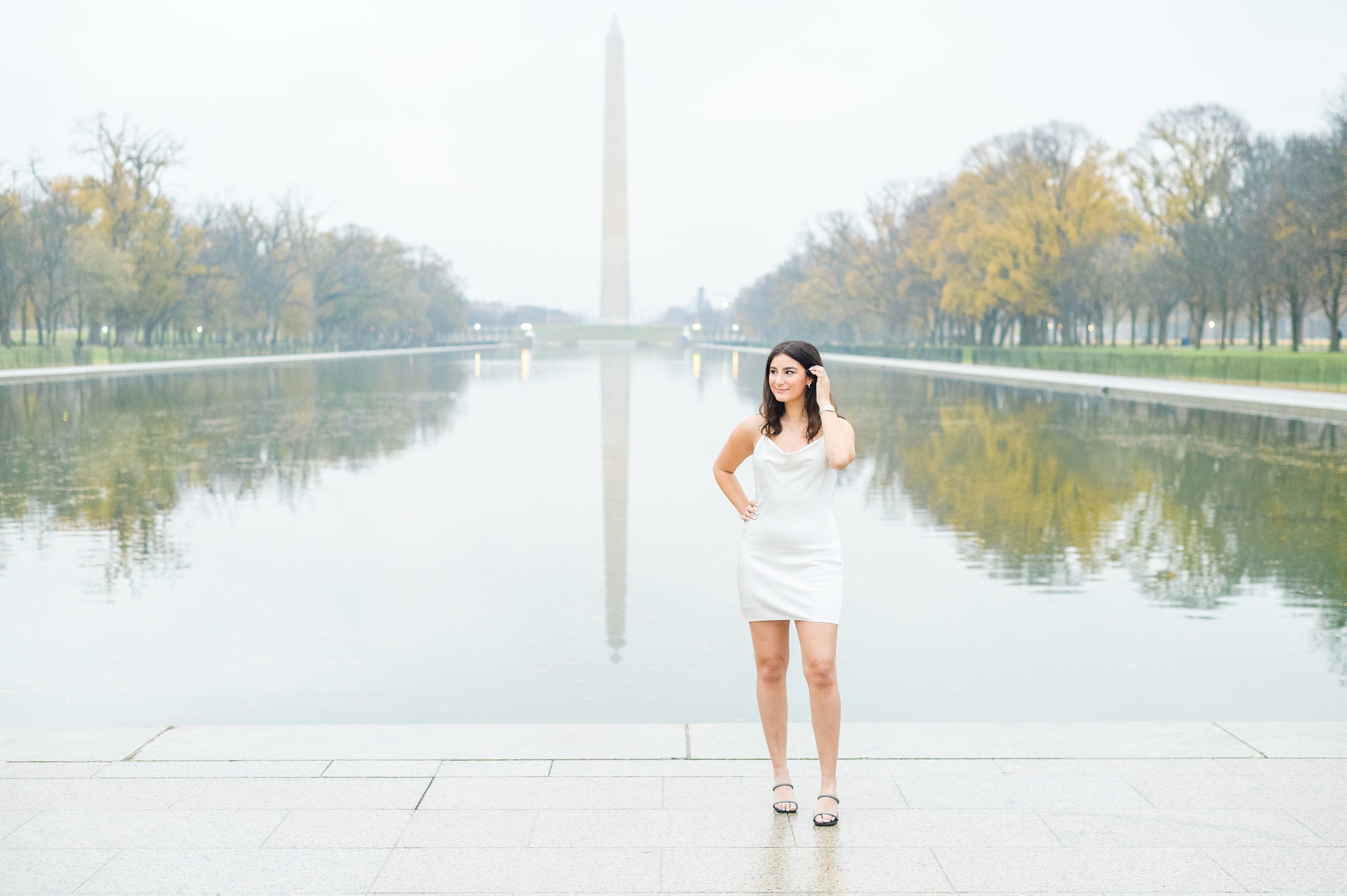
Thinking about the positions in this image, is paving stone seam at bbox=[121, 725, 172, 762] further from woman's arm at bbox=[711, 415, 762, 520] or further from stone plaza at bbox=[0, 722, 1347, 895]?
woman's arm at bbox=[711, 415, 762, 520]

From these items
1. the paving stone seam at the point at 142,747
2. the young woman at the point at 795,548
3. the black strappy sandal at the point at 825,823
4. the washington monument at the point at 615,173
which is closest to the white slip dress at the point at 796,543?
the young woman at the point at 795,548

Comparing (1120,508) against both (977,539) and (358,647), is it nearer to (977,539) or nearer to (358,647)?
(977,539)

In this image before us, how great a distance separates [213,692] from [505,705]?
1.60m

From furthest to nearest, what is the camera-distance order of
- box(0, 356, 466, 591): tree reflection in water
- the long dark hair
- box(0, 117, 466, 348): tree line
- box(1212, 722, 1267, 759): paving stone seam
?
1. box(0, 117, 466, 348): tree line
2. box(0, 356, 466, 591): tree reflection in water
3. box(1212, 722, 1267, 759): paving stone seam
4. the long dark hair

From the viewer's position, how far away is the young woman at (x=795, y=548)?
4.59 meters

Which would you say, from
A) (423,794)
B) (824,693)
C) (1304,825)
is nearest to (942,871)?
(824,693)

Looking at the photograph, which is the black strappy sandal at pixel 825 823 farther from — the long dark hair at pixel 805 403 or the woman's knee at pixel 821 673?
the long dark hair at pixel 805 403

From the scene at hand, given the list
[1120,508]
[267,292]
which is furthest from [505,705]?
[267,292]

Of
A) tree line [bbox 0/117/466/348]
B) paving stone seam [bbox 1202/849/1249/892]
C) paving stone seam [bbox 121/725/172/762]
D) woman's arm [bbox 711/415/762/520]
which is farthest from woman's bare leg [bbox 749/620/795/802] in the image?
tree line [bbox 0/117/466/348]

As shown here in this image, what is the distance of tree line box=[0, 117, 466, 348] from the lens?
200 ft

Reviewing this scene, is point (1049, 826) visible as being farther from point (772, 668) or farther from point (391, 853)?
point (391, 853)

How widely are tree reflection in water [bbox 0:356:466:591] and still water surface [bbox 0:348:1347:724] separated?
0.12 metres

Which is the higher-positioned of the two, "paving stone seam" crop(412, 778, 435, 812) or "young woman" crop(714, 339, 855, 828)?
"young woman" crop(714, 339, 855, 828)

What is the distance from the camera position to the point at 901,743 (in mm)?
5383
